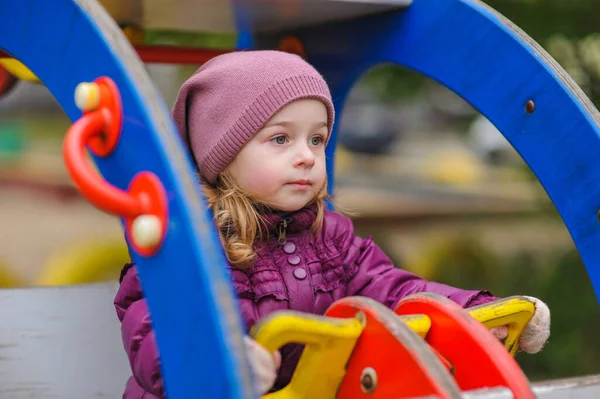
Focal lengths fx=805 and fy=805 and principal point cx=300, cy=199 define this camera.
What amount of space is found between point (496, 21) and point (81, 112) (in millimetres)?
742

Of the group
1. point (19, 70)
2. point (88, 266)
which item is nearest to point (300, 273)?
point (19, 70)

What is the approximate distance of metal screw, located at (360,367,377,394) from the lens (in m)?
0.94

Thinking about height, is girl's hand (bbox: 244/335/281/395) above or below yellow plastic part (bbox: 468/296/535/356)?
below

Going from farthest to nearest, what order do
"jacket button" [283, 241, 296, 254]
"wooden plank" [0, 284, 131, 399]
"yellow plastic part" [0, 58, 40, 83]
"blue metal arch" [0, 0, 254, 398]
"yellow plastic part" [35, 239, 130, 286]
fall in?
"yellow plastic part" [35, 239, 130, 286], "yellow plastic part" [0, 58, 40, 83], "wooden plank" [0, 284, 131, 399], "jacket button" [283, 241, 296, 254], "blue metal arch" [0, 0, 254, 398]

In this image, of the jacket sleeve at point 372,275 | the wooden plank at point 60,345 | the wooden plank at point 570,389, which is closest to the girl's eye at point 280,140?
the jacket sleeve at point 372,275

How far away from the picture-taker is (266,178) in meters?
1.21

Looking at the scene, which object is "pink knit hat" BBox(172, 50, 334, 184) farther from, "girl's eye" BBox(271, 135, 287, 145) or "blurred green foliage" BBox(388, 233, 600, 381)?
"blurred green foliage" BBox(388, 233, 600, 381)

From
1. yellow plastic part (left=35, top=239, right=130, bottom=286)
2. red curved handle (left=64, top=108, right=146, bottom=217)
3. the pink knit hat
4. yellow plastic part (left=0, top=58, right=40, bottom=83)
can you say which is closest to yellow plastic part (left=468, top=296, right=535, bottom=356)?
the pink knit hat

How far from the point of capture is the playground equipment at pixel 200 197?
0.78 meters

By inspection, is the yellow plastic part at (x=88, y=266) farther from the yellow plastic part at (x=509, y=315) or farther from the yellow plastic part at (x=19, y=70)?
the yellow plastic part at (x=509, y=315)

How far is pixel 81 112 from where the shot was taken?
932 millimetres

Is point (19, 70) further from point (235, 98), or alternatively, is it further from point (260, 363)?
point (260, 363)

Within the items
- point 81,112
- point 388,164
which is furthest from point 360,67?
point 388,164

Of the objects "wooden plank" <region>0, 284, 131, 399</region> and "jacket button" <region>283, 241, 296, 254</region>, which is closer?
"jacket button" <region>283, 241, 296, 254</region>
